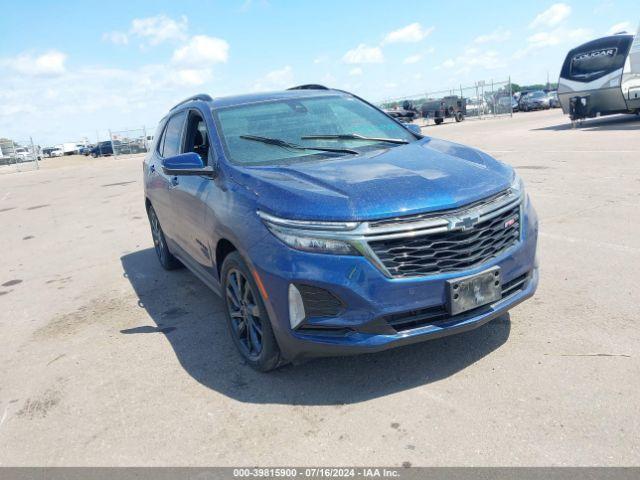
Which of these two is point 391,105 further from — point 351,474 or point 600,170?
point 351,474

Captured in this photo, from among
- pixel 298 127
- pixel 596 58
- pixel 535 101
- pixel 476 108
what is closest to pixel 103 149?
pixel 476 108

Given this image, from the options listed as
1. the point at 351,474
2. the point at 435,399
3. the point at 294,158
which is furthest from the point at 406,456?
the point at 294,158

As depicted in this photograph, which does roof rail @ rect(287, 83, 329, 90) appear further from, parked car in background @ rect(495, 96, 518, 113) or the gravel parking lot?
parked car in background @ rect(495, 96, 518, 113)

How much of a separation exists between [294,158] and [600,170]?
7.87 meters

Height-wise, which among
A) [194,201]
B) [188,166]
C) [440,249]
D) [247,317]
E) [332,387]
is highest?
[188,166]

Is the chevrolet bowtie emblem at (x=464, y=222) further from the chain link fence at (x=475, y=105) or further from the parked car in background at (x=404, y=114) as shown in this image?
the chain link fence at (x=475, y=105)

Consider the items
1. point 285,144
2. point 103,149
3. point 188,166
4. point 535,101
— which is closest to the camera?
point 188,166

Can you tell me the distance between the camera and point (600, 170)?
9.86 metres

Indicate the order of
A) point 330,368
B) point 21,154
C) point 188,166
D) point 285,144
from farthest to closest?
point 21,154
point 285,144
point 188,166
point 330,368

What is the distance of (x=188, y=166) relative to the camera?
4043 mm

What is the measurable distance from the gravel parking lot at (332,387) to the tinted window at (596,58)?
13.7 metres

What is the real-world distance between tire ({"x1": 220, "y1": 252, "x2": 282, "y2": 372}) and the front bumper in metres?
0.14

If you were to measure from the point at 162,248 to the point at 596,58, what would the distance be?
16361mm

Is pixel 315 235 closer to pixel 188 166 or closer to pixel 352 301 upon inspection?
pixel 352 301
